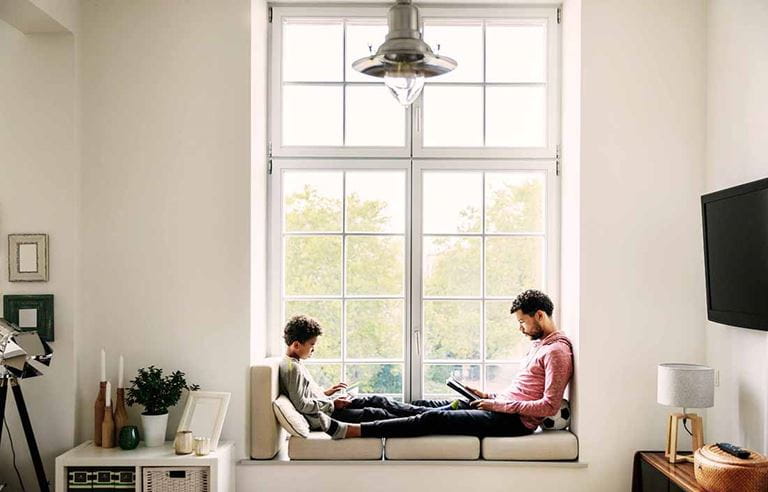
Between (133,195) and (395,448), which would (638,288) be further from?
(133,195)

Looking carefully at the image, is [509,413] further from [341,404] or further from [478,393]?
[341,404]

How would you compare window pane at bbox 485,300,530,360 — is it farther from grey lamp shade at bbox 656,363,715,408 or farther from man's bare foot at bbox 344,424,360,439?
grey lamp shade at bbox 656,363,715,408

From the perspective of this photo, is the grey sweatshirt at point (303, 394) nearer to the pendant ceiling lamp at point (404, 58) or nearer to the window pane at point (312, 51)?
the window pane at point (312, 51)

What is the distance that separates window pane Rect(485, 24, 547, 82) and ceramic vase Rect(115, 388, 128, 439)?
264 centimetres

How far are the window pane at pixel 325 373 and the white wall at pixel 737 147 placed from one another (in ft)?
6.57

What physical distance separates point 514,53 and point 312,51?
1168 millimetres

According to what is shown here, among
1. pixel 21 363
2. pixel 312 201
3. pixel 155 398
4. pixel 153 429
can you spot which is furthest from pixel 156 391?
pixel 312 201

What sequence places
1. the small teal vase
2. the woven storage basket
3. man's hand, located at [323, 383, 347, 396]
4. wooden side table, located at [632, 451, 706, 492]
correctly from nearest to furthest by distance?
the woven storage basket
wooden side table, located at [632, 451, 706, 492]
the small teal vase
man's hand, located at [323, 383, 347, 396]

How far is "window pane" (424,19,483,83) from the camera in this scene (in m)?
4.75

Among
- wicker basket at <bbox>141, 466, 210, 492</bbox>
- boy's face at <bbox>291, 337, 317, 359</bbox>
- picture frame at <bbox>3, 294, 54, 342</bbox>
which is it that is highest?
picture frame at <bbox>3, 294, 54, 342</bbox>

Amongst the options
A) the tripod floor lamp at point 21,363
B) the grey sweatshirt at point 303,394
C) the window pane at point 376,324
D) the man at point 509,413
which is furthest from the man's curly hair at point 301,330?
the tripod floor lamp at point 21,363

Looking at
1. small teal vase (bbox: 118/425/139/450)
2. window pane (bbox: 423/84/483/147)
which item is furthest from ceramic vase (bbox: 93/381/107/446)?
window pane (bbox: 423/84/483/147)

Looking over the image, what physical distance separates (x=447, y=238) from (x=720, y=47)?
1.74 metres

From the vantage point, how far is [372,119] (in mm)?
4746
